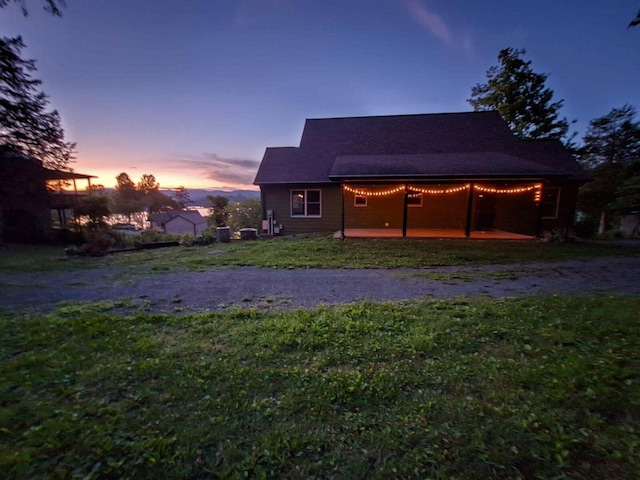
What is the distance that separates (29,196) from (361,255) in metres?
12.7

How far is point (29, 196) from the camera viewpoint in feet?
34.6

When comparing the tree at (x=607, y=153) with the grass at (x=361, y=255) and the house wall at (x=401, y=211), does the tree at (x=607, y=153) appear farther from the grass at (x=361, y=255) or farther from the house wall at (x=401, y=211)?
the house wall at (x=401, y=211)

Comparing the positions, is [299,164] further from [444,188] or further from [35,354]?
[35,354]

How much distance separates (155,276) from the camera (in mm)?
7395

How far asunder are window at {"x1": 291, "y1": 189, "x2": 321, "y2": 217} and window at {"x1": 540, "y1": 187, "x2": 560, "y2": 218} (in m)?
11.4

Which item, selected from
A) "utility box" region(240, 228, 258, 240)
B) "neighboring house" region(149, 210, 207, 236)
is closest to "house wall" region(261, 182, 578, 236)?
"utility box" region(240, 228, 258, 240)

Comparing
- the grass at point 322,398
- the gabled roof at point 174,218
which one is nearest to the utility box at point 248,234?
the grass at point 322,398

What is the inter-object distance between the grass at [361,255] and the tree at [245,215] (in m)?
12.5

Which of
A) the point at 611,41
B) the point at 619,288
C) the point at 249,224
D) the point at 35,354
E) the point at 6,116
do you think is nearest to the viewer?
the point at 35,354

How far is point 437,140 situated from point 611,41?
8.17 m

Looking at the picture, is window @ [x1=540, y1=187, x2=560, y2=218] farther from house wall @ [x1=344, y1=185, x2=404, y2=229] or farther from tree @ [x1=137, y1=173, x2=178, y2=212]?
tree @ [x1=137, y1=173, x2=178, y2=212]

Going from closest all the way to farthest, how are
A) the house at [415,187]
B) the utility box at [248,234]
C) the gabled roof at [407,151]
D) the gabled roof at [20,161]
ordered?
the gabled roof at [20,161] < the gabled roof at [407,151] < the house at [415,187] < the utility box at [248,234]

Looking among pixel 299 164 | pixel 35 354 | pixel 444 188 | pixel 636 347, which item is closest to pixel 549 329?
pixel 636 347

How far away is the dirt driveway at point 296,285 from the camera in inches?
213
